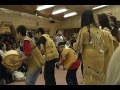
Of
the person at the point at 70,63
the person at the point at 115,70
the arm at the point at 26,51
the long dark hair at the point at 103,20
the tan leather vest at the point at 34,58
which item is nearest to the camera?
the person at the point at 115,70

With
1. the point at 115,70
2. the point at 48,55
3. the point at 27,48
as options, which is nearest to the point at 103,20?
the point at 27,48

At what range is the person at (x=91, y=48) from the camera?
2.58 m

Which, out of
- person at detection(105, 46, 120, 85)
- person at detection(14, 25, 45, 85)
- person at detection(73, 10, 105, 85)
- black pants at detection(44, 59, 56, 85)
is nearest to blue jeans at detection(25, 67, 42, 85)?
person at detection(14, 25, 45, 85)

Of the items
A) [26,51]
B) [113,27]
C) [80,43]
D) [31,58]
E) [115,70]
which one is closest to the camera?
[115,70]

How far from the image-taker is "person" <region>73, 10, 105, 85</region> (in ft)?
8.45

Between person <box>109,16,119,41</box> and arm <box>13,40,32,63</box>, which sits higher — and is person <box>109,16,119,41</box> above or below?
above

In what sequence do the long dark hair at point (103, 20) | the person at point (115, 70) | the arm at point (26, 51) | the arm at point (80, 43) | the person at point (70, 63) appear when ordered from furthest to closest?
the person at point (70, 63)
the arm at point (26, 51)
the long dark hair at point (103, 20)
the arm at point (80, 43)
the person at point (115, 70)

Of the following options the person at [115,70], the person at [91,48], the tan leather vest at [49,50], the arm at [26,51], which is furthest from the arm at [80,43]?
the person at [115,70]

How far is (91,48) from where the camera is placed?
258cm

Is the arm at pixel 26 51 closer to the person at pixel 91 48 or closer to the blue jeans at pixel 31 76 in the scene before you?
the blue jeans at pixel 31 76

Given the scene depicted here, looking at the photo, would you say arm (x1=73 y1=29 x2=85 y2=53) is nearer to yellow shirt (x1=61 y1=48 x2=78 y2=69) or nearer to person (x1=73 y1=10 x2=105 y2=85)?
person (x1=73 y1=10 x2=105 y2=85)

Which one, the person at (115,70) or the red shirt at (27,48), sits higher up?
the person at (115,70)

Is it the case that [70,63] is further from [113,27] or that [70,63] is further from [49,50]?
[113,27]
